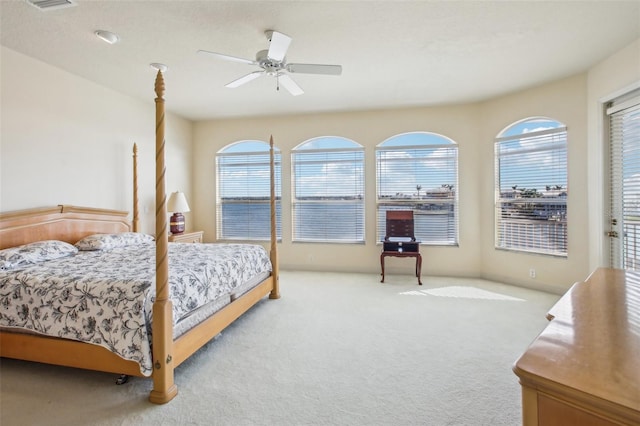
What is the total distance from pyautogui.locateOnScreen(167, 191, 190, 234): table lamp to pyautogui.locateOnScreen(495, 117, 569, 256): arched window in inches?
186

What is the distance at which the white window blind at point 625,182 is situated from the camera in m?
3.04

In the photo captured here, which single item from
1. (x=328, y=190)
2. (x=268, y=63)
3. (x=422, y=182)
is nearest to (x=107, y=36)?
(x=268, y=63)

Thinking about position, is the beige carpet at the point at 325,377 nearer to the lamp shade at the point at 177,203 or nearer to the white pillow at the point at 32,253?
the white pillow at the point at 32,253

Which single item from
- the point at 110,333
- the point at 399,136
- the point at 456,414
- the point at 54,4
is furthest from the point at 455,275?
the point at 54,4

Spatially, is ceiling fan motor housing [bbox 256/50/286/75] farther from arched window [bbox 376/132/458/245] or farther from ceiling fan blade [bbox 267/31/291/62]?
arched window [bbox 376/132/458/245]

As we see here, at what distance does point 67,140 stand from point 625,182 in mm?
6010

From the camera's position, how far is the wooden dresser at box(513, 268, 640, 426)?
63 cm

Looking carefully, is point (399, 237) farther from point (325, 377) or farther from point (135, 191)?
point (135, 191)

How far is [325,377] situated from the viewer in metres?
2.14

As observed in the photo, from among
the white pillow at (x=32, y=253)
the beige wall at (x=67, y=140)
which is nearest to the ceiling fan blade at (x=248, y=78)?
the beige wall at (x=67, y=140)

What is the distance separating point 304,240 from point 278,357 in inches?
122

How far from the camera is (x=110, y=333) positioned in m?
1.91

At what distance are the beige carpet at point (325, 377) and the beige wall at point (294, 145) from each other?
4.68 feet

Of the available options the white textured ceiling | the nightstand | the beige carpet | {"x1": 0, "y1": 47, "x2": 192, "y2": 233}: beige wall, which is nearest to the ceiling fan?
the white textured ceiling
